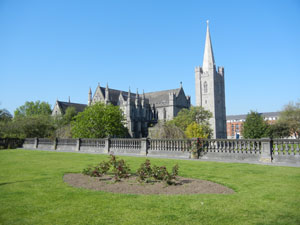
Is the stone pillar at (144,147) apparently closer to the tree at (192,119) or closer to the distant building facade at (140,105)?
the tree at (192,119)

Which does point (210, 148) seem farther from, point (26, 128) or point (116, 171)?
point (26, 128)

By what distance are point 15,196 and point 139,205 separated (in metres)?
3.73

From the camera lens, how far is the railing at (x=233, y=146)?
1569cm

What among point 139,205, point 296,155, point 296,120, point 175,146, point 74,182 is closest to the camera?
point 139,205

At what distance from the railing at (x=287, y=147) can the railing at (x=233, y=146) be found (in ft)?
3.55

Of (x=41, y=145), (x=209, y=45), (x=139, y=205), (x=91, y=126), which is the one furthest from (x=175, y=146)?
(x=209, y=45)

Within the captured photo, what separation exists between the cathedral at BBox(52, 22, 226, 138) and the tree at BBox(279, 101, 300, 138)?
2208 cm

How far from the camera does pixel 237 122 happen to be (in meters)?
123

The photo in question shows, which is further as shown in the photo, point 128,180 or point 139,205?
point 128,180

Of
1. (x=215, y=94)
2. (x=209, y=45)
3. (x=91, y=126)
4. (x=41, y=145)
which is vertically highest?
(x=209, y=45)

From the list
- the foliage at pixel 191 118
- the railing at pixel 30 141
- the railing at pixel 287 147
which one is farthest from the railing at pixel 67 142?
the foliage at pixel 191 118

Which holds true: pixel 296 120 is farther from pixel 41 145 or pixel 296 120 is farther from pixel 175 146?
pixel 41 145

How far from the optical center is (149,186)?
8.25 m

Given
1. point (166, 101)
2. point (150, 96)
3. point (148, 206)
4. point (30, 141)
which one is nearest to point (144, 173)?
point (148, 206)
